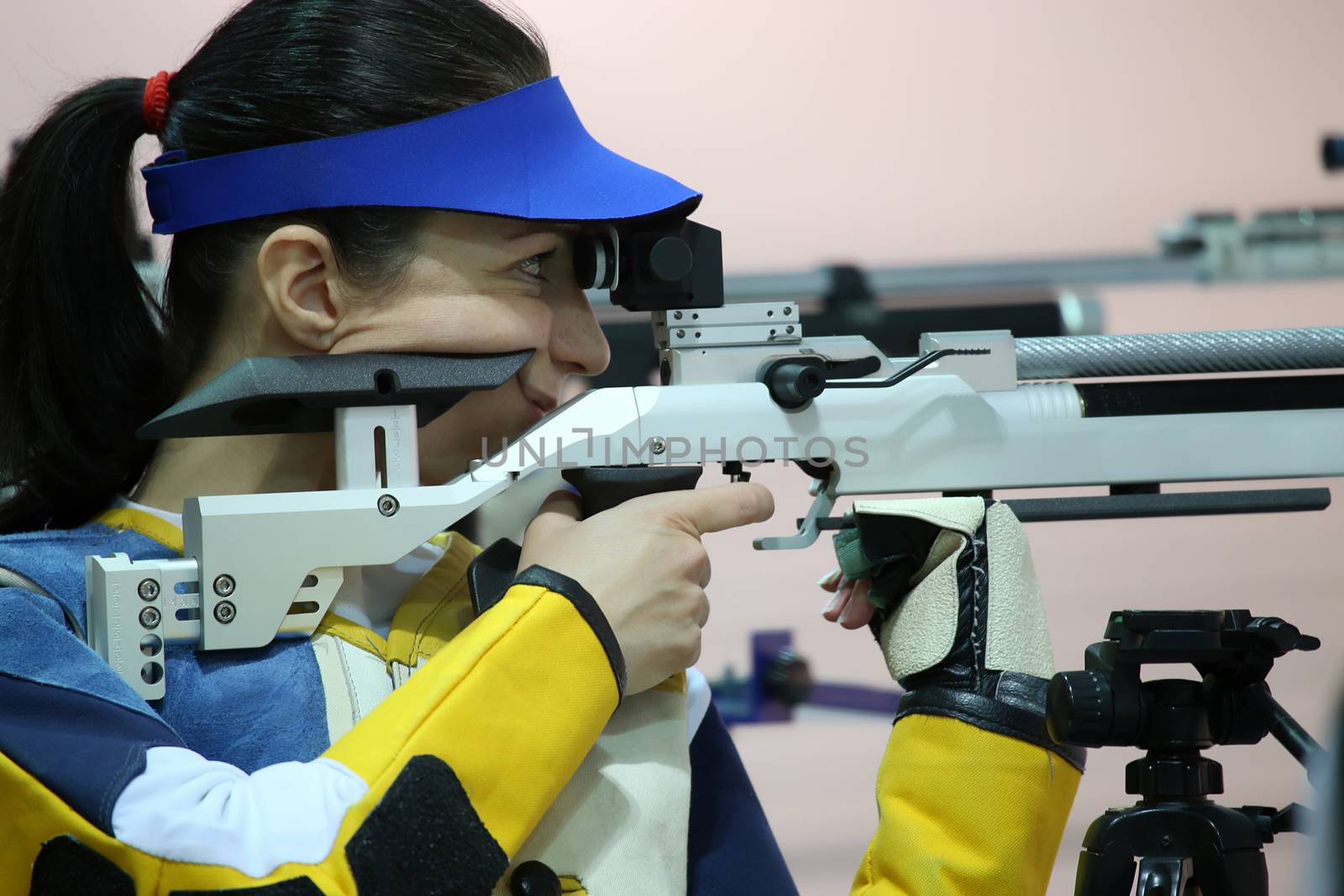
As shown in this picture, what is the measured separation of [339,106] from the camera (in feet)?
2.86

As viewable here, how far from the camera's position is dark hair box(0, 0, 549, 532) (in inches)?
34.5

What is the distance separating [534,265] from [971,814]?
1.57 feet

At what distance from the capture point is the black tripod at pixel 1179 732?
2.32ft

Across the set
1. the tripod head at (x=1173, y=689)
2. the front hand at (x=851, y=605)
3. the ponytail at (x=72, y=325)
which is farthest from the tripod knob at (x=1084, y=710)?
the ponytail at (x=72, y=325)

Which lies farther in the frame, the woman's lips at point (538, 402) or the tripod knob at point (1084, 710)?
the woman's lips at point (538, 402)

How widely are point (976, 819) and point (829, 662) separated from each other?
1107mm

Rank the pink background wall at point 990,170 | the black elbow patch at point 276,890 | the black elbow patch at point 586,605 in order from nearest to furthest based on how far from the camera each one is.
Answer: the black elbow patch at point 276,890 < the black elbow patch at point 586,605 < the pink background wall at point 990,170

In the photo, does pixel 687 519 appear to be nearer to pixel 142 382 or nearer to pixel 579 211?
pixel 579 211

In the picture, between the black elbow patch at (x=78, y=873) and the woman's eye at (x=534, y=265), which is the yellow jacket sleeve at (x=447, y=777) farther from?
the woman's eye at (x=534, y=265)

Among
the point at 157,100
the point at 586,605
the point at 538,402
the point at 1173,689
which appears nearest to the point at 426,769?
the point at 586,605

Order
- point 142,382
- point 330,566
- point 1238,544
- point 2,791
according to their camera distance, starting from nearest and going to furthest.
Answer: point 2,791 < point 330,566 < point 142,382 < point 1238,544

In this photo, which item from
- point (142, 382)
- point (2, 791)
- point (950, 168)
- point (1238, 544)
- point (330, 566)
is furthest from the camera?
point (1238, 544)

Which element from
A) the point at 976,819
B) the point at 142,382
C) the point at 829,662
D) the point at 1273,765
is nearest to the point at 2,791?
the point at 142,382

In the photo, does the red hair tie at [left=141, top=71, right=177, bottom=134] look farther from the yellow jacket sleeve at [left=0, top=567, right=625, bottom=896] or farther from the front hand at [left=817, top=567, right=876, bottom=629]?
the front hand at [left=817, top=567, right=876, bottom=629]
